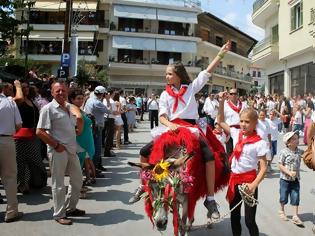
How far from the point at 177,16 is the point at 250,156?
48919 mm

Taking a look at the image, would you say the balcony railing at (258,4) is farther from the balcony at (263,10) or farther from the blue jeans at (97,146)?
the blue jeans at (97,146)

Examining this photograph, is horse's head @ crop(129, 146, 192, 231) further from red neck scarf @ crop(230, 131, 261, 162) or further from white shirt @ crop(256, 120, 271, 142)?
white shirt @ crop(256, 120, 271, 142)

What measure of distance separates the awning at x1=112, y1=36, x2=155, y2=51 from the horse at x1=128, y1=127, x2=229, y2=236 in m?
46.3

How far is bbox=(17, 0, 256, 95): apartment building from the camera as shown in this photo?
48500 millimetres

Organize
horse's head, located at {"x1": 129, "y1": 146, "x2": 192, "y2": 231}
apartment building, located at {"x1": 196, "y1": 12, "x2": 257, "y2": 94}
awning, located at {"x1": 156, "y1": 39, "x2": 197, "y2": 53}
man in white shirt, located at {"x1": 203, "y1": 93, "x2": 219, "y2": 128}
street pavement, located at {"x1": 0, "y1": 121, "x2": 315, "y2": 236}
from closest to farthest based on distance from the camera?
horse's head, located at {"x1": 129, "y1": 146, "x2": 192, "y2": 231} < street pavement, located at {"x1": 0, "y1": 121, "x2": 315, "y2": 236} < man in white shirt, located at {"x1": 203, "y1": 93, "x2": 219, "y2": 128} < awning, located at {"x1": 156, "y1": 39, "x2": 197, "y2": 53} < apartment building, located at {"x1": 196, "y1": 12, "x2": 257, "y2": 94}

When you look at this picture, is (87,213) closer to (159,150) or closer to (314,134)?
(159,150)

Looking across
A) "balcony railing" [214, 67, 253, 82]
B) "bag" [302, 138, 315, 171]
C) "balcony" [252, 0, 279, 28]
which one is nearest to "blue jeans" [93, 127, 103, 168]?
"bag" [302, 138, 315, 171]

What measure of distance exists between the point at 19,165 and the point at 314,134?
209 inches

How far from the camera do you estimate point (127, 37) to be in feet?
168

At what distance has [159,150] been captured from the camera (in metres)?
5.01

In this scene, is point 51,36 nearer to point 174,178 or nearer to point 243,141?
point 243,141

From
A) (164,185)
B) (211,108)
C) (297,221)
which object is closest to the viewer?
(164,185)

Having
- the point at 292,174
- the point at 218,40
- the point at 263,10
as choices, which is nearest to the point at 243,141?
the point at 292,174

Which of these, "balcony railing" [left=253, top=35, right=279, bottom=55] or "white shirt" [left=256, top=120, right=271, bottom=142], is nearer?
"white shirt" [left=256, top=120, right=271, bottom=142]
